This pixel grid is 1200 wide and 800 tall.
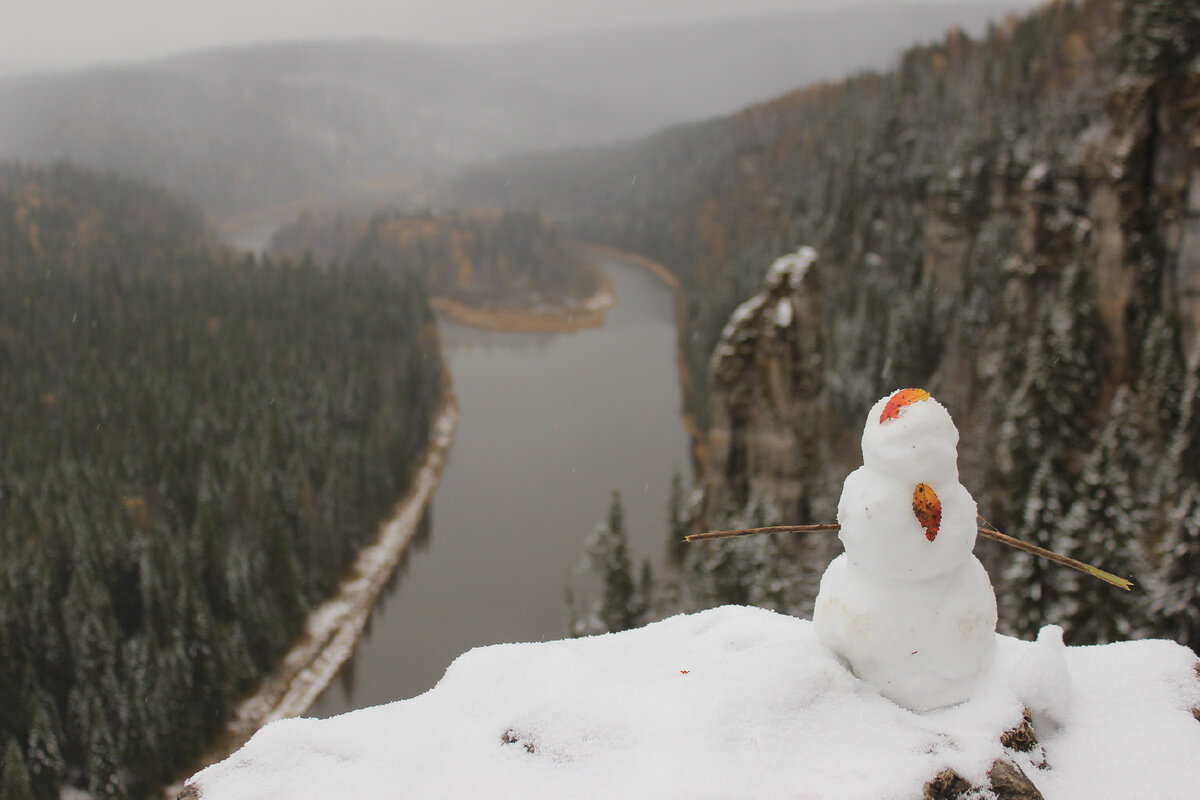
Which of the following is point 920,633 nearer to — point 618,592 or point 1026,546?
point 1026,546

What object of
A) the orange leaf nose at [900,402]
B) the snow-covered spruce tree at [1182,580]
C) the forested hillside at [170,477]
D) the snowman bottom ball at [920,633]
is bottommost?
the forested hillside at [170,477]

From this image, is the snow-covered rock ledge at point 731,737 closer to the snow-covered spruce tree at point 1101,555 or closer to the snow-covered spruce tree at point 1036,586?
the snow-covered spruce tree at point 1101,555

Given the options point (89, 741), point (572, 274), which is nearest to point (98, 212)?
point (572, 274)

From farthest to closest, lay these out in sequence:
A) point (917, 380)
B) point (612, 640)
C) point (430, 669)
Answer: point (917, 380) < point (430, 669) < point (612, 640)

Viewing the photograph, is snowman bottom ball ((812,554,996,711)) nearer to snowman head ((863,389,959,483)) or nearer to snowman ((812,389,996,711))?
snowman ((812,389,996,711))

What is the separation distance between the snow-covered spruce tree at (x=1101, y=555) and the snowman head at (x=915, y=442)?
21.3 m

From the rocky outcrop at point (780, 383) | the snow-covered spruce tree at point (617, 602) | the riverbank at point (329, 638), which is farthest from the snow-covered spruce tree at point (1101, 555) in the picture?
the riverbank at point (329, 638)

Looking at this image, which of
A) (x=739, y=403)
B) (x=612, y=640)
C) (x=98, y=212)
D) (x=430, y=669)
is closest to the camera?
(x=612, y=640)

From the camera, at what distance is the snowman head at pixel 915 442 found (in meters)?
7.88

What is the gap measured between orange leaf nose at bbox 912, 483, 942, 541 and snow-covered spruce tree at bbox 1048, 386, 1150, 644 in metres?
21.2

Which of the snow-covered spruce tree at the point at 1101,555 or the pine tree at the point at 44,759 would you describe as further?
the pine tree at the point at 44,759

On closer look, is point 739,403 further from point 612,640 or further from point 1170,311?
point 612,640

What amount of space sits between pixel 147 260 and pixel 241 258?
12838mm

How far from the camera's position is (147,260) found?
12138 cm
